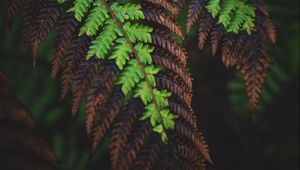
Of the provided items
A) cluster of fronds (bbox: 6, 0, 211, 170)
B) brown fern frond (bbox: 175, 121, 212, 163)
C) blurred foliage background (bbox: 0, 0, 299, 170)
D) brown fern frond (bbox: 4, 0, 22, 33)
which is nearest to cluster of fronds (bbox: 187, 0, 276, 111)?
cluster of fronds (bbox: 6, 0, 211, 170)

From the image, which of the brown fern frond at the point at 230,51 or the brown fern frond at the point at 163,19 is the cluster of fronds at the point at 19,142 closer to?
the brown fern frond at the point at 163,19

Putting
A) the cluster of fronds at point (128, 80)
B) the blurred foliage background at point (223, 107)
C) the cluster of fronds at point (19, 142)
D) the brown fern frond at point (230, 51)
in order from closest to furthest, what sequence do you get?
the cluster of fronds at point (19, 142) → the cluster of fronds at point (128, 80) → the brown fern frond at point (230, 51) → the blurred foliage background at point (223, 107)

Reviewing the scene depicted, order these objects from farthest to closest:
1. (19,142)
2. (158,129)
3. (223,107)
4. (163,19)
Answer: (223,107)
(163,19)
(158,129)
(19,142)

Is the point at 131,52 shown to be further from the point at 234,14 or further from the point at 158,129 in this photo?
the point at 234,14

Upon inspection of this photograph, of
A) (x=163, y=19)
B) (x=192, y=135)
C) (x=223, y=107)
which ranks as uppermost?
(x=163, y=19)

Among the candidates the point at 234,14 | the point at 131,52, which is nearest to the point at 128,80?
the point at 131,52

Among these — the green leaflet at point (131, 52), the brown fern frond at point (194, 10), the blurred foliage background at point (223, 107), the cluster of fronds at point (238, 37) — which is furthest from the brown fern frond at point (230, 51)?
the blurred foliage background at point (223, 107)
